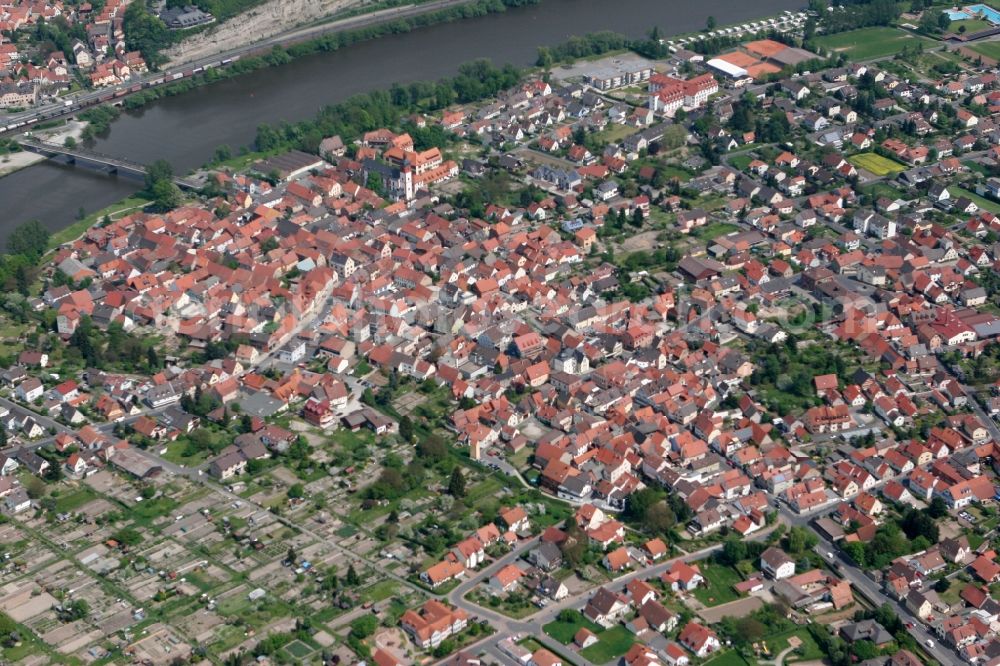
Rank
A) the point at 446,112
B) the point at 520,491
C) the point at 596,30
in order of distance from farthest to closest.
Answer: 1. the point at 596,30
2. the point at 446,112
3. the point at 520,491

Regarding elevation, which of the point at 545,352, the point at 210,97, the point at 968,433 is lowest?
the point at 968,433

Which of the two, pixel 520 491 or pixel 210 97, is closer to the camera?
pixel 520 491

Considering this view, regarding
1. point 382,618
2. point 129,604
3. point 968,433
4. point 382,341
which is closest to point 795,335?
point 968,433

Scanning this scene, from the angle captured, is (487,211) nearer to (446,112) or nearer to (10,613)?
(446,112)

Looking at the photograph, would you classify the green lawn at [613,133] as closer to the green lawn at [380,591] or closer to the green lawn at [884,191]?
the green lawn at [884,191]

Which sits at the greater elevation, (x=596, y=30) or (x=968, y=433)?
(x=596, y=30)

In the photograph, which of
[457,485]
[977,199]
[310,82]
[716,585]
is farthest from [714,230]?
[310,82]
